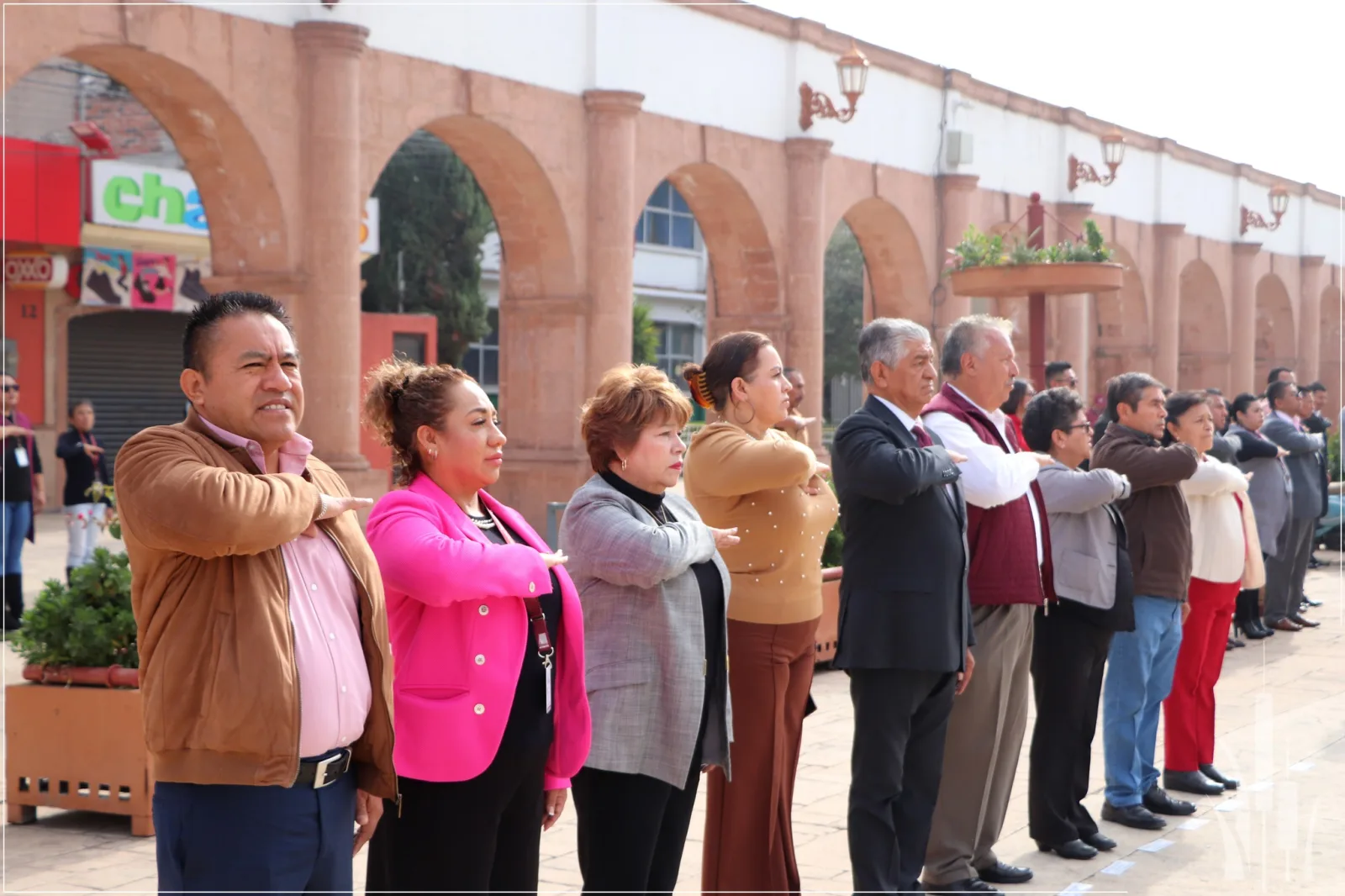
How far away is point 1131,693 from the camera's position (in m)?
6.47

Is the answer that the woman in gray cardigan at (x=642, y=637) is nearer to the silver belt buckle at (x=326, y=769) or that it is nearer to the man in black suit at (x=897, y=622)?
the man in black suit at (x=897, y=622)

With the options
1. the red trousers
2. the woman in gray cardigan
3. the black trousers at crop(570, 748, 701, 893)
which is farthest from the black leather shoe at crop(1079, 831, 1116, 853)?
the black trousers at crop(570, 748, 701, 893)

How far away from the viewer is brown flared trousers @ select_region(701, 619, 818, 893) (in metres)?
4.77

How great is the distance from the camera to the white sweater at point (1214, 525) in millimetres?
7082

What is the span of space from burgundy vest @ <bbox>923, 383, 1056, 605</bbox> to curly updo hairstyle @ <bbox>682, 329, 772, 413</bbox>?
924mm

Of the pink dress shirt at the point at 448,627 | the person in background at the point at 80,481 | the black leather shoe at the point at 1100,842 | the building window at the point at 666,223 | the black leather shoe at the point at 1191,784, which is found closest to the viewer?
the pink dress shirt at the point at 448,627

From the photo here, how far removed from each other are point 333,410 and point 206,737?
950 centimetres

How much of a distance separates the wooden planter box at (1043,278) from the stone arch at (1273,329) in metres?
22.7

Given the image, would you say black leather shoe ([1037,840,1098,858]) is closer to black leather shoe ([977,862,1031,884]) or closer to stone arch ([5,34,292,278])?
black leather shoe ([977,862,1031,884])

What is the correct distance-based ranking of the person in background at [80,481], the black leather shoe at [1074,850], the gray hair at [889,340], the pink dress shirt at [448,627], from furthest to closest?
the person in background at [80,481] → the black leather shoe at [1074,850] → the gray hair at [889,340] → the pink dress shirt at [448,627]

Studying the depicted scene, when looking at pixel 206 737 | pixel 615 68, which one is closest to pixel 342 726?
pixel 206 737

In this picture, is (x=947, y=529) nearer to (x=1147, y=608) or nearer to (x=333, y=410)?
(x=1147, y=608)

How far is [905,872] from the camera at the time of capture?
5039 mm

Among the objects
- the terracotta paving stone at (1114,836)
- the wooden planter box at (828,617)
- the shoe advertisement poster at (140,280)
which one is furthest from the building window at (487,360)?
the terracotta paving stone at (1114,836)
